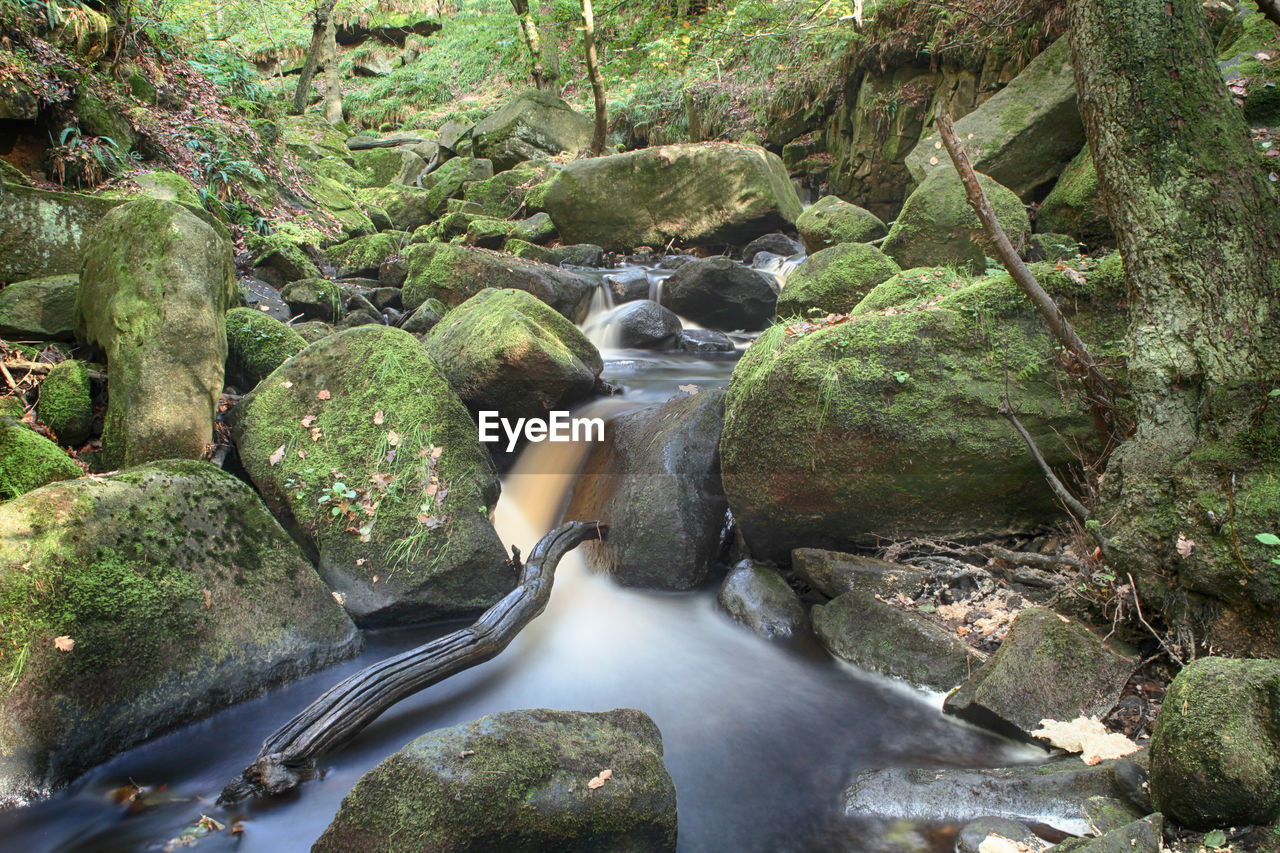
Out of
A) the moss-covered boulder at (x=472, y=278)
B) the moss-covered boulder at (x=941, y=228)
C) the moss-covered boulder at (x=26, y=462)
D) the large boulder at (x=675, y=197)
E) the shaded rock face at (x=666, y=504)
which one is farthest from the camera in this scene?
the large boulder at (x=675, y=197)

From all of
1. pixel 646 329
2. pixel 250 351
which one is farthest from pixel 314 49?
pixel 250 351

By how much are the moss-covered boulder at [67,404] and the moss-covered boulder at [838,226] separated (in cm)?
786

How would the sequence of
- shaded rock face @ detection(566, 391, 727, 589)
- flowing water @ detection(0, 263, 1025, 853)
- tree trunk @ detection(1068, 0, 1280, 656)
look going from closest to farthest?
1. tree trunk @ detection(1068, 0, 1280, 656)
2. flowing water @ detection(0, 263, 1025, 853)
3. shaded rock face @ detection(566, 391, 727, 589)

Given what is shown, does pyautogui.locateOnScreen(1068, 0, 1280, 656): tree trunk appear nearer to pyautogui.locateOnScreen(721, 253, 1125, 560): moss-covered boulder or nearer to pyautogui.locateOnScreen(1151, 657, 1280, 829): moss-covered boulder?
pyautogui.locateOnScreen(1151, 657, 1280, 829): moss-covered boulder

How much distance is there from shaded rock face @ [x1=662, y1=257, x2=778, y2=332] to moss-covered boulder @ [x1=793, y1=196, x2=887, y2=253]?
0.91 meters

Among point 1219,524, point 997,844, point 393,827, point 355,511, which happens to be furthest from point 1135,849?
point 355,511

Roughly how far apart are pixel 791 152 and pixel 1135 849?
1563cm

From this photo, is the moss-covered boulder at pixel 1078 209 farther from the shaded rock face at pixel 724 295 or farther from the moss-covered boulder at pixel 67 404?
the moss-covered boulder at pixel 67 404

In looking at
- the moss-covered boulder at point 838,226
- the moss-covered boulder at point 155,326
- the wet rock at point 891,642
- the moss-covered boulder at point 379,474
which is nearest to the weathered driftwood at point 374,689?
the moss-covered boulder at point 379,474

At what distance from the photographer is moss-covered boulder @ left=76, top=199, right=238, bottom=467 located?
484 cm

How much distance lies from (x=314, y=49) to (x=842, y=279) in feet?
65.3

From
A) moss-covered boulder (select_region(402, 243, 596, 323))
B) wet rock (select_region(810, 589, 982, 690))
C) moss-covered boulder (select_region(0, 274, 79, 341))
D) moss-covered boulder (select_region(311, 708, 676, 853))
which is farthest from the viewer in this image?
moss-covered boulder (select_region(402, 243, 596, 323))

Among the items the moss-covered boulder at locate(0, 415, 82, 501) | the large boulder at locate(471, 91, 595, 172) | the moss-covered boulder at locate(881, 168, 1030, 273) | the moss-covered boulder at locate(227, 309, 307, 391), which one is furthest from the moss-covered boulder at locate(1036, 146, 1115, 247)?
the large boulder at locate(471, 91, 595, 172)

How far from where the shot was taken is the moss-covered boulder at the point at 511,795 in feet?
8.46
